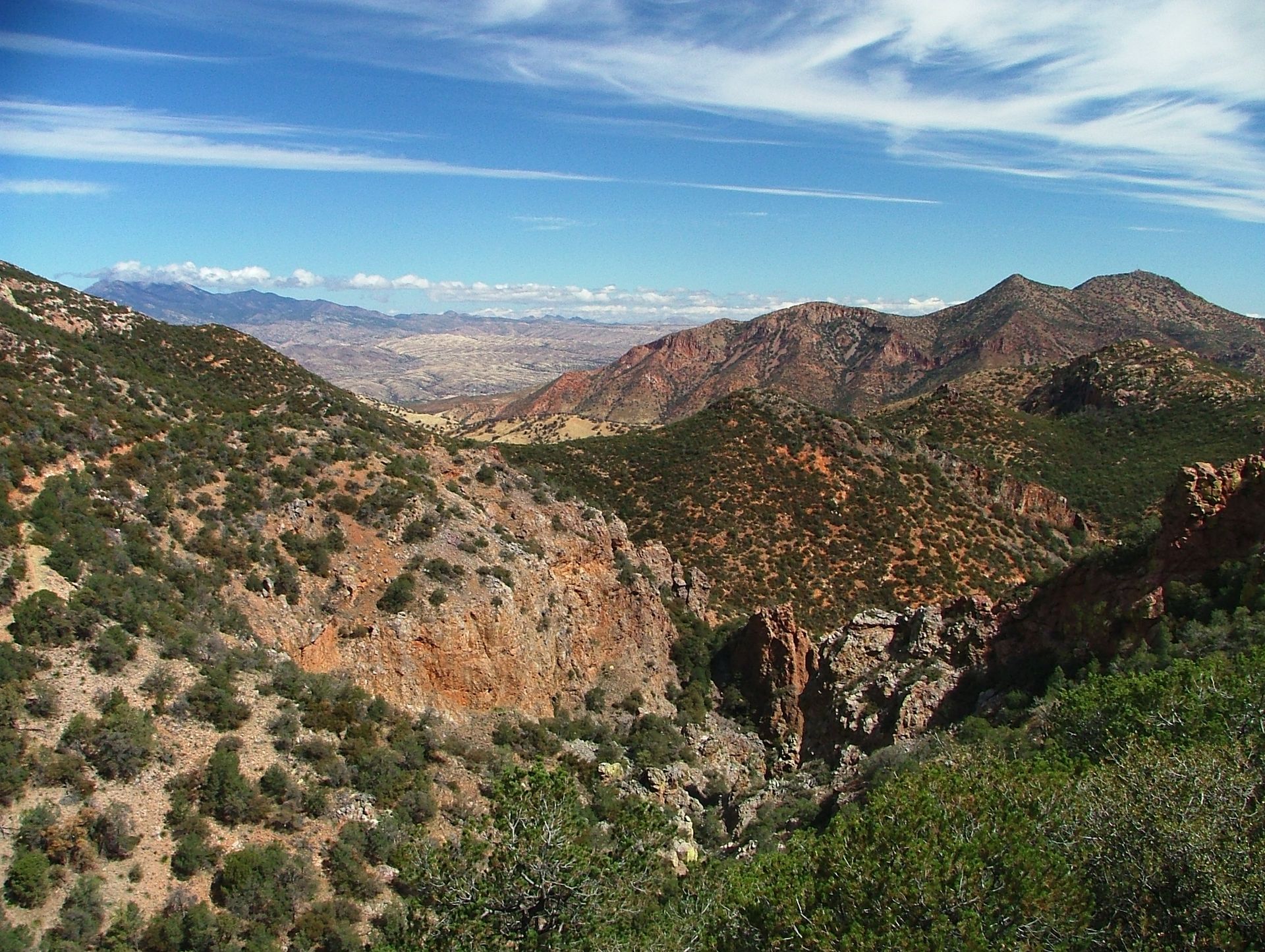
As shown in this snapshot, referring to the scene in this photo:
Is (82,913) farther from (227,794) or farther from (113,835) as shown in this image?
(227,794)

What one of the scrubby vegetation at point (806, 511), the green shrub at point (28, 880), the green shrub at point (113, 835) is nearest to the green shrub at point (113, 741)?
the green shrub at point (113, 835)

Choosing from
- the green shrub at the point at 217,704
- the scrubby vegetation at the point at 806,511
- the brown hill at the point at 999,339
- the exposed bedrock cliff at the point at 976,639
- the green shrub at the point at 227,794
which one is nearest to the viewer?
the green shrub at the point at 227,794

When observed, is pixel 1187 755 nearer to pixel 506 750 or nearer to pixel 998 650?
pixel 998 650

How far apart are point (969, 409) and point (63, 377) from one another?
241ft

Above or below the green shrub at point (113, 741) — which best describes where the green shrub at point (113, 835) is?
below

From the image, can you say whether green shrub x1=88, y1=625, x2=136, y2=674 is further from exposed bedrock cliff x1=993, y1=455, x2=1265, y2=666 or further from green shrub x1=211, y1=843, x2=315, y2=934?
exposed bedrock cliff x1=993, y1=455, x2=1265, y2=666

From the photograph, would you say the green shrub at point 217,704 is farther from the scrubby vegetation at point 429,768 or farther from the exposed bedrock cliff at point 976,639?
the exposed bedrock cliff at point 976,639

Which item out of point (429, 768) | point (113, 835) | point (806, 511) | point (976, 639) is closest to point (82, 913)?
point (113, 835)

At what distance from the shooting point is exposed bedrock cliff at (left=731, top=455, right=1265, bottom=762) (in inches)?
933

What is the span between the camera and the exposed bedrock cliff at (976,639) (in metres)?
23.7

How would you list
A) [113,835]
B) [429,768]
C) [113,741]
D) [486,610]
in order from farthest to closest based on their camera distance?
[486,610]
[429,768]
[113,741]
[113,835]

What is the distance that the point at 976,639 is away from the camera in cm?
2758

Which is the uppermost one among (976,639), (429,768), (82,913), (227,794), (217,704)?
(976,639)

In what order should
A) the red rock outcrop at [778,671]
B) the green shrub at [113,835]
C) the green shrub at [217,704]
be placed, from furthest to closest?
1. the red rock outcrop at [778,671]
2. the green shrub at [217,704]
3. the green shrub at [113,835]
